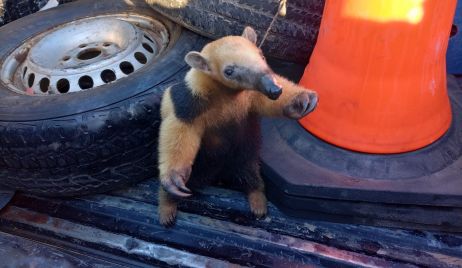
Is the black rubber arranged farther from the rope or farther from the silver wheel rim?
the silver wheel rim

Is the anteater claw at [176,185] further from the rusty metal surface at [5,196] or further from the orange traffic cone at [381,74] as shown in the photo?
the rusty metal surface at [5,196]

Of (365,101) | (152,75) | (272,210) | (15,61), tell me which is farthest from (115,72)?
(365,101)

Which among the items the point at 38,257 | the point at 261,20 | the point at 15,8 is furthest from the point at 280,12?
the point at 15,8

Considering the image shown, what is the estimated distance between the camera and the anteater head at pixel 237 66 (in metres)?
1.48

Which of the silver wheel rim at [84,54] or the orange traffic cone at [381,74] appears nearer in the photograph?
the orange traffic cone at [381,74]

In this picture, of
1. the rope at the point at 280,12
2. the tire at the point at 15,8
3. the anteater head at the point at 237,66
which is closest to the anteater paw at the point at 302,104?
the anteater head at the point at 237,66

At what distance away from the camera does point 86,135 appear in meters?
1.88

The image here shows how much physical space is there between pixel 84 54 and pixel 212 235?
130 centimetres

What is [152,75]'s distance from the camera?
2.05 meters

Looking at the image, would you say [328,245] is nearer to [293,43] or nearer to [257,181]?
[257,181]

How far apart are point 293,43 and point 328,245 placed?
966mm

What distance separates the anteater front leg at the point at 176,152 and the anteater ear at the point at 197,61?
22 cm

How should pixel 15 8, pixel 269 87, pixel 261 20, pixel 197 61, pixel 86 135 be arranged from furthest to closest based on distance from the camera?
pixel 15 8, pixel 261 20, pixel 86 135, pixel 197 61, pixel 269 87

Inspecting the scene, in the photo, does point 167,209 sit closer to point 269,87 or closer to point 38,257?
point 38,257
